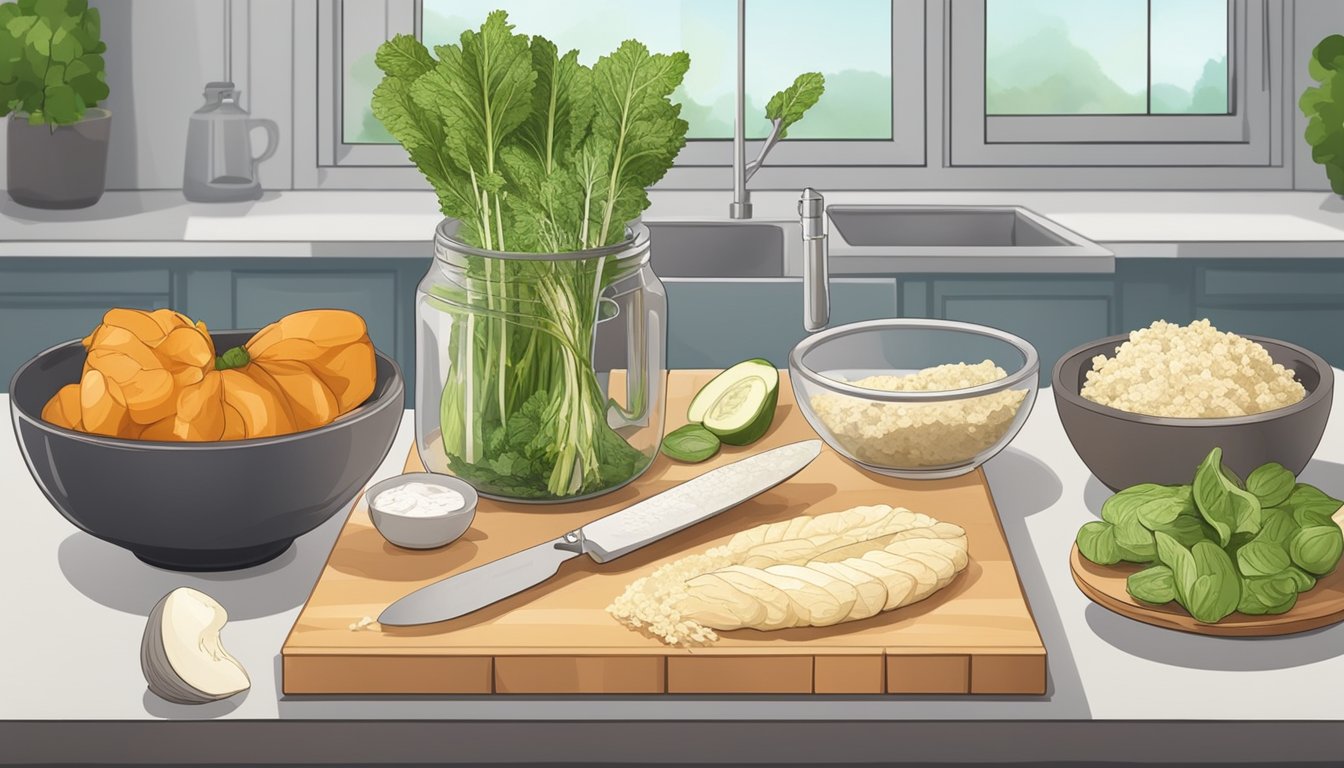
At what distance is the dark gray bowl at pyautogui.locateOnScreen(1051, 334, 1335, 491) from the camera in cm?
105

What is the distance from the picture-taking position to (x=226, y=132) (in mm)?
3070

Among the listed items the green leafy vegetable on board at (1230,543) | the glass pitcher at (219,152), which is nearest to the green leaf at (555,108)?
the green leafy vegetable on board at (1230,543)

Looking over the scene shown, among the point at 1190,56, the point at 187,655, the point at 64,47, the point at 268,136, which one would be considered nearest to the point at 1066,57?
the point at 1190,56

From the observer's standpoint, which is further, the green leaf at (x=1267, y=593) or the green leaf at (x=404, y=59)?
the green leaf at (x=404, y=59)

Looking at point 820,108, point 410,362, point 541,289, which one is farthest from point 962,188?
point 541,289

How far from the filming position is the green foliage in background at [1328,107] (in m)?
2.90

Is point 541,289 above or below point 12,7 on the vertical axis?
below

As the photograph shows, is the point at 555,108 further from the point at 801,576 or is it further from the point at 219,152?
the point at 219,152

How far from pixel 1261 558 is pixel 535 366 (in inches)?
20.0

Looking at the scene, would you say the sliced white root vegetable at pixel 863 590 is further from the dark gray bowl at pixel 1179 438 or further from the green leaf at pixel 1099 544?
the dark gray bowl at pixel 1179 438

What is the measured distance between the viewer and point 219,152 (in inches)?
121

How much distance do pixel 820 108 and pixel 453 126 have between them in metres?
2.33

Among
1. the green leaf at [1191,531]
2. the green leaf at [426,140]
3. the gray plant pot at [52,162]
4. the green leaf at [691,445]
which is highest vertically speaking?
the gray plant pot at [52,162]

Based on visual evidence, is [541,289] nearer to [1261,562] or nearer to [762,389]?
[762,389]
